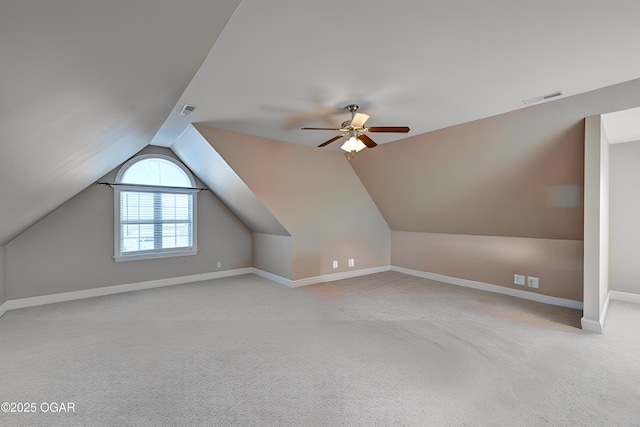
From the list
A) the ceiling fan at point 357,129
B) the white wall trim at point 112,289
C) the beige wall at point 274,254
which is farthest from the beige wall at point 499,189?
the white wall trim at point 112,289

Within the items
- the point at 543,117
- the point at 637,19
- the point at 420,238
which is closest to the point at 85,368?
the point at 637,19

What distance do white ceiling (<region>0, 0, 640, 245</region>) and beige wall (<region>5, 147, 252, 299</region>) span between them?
963 millimetres

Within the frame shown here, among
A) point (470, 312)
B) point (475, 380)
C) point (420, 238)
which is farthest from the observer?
point (420, 238)

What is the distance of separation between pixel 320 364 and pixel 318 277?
9.52 feet

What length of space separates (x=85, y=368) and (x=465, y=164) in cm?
477

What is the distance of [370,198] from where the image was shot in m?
6.09

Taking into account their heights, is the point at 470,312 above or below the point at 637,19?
below

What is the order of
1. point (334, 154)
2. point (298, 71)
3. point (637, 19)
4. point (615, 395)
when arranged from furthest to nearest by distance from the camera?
point (334, 154)
point (298, 71)
point (615, 395)
point (637, 19)

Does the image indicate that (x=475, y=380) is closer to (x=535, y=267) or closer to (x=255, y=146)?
(x=535, y=267)

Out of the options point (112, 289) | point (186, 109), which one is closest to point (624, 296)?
point (186, 109)

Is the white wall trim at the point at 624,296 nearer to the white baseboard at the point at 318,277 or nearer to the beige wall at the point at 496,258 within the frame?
the beige wall at the point at 496,258

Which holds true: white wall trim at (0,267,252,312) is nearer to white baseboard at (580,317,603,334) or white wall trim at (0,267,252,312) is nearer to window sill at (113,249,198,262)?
window sill at (113,249,198,262)

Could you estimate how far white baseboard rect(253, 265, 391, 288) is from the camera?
17.1 feet

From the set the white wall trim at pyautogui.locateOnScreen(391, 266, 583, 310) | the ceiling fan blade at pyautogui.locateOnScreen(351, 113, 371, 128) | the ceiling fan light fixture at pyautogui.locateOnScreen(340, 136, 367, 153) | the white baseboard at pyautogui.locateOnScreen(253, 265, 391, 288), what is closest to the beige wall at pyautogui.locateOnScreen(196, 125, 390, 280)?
the white baseboard at pyautogui.locateOnScreen(253, 265, 391, 288)
